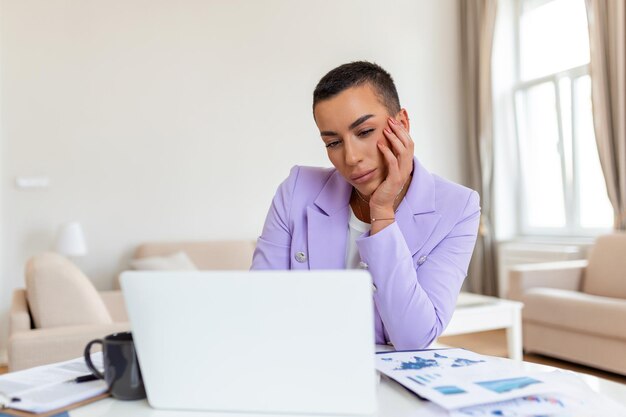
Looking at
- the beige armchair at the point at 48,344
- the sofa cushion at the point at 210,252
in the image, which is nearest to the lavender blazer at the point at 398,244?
the beige armchair at the point at 48,344

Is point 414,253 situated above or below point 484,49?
below

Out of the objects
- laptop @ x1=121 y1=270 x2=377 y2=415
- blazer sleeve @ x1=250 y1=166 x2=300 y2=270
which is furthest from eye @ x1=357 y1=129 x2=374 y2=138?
laptop @ x1=121 y1=270 x2=377 y2=415

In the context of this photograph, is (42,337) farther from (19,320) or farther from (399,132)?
(399,132)

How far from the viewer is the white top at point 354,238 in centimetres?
131

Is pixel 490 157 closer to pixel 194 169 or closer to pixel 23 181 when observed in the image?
pixel 194 169

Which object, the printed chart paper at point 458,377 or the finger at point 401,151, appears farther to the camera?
the finger at point 401,151

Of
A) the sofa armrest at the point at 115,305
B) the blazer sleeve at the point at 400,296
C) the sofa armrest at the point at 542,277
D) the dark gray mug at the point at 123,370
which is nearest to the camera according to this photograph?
the dark gray mug at the point at 123,370

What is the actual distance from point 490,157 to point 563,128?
67 centimetres

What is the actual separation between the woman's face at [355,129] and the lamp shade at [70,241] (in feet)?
10.8

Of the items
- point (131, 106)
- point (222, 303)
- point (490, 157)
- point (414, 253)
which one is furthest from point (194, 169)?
point (222, 303)

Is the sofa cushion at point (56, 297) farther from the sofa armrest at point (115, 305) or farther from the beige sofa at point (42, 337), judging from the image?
the sofa armrest at point (115, 305)

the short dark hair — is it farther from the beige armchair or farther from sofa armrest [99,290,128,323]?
sofa armrest [99,290,128,323]

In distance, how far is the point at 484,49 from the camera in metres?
5.30

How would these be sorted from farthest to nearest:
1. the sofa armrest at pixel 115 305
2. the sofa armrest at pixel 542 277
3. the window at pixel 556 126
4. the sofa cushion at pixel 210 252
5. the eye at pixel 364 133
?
1. the window at pixel 556 126
2. the sofa cushion at pixel 210 252
3. the sofa armrest at pixel 542 277
4. the sofa armrest at pixel 115 305
5. the eye at pixel 364 133
